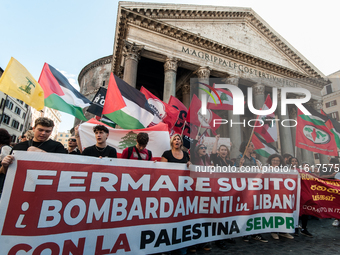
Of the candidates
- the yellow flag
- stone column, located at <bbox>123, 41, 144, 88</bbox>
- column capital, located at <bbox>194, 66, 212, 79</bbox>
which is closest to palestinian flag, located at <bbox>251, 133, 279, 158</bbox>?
the yellow flag

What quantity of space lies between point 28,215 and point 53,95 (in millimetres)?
3301

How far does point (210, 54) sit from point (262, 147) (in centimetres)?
1402

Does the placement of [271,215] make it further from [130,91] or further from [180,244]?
[130,91]

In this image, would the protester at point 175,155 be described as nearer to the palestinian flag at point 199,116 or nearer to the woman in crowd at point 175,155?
the woman in crowd at point 175,155

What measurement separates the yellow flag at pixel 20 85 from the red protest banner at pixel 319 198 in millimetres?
5932

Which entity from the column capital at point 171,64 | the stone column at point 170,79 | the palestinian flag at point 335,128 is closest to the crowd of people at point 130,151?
the palestinian flag at point 335,128

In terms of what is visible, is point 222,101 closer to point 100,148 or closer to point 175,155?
point 175,155

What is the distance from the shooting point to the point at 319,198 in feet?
13.7

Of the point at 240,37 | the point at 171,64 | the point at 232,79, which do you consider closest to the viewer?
the point at 171,64

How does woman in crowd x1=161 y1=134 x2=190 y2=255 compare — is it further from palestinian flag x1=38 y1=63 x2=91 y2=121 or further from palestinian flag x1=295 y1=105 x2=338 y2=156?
palestinian flag x1=295 y1=105 x2=338 y2=156

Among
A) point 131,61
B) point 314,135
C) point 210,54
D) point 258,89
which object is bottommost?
point 314,135

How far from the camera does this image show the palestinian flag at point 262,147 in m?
5.32

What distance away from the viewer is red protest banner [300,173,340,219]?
13.5 feet

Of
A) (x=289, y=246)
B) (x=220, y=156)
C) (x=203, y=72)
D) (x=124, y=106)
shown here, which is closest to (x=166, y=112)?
(x=124, y=106)
